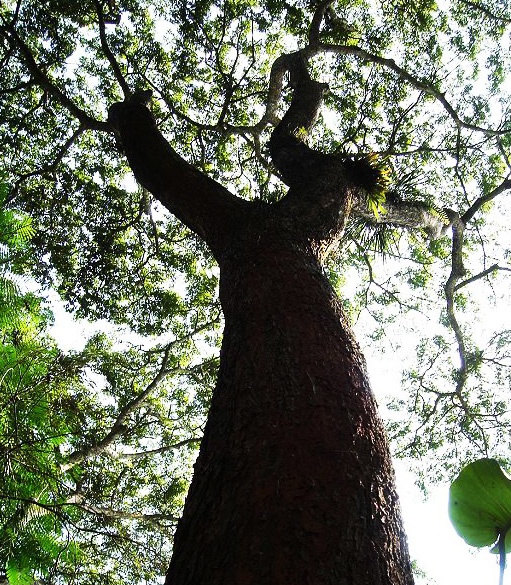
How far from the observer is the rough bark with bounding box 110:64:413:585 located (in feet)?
4.00

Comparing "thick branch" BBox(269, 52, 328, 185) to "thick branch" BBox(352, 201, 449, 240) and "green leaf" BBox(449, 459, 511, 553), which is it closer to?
"thick branch" BBox(352, 201, 449, 240)

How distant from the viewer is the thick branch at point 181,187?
11.2 ft

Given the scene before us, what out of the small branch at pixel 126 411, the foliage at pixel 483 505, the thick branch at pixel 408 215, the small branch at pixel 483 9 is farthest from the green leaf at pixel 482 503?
the small branch at pixel 483 9

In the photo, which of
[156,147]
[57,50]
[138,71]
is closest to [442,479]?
[156,147]

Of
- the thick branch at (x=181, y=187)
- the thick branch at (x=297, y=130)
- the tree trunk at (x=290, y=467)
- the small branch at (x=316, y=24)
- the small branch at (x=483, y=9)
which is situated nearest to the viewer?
the tree trunk at (x=290, y=467)

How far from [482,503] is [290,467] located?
54 cm

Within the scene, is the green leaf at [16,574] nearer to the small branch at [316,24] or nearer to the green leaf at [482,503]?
the green leaf at [482,503]

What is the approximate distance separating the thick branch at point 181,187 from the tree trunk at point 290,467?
1122mm

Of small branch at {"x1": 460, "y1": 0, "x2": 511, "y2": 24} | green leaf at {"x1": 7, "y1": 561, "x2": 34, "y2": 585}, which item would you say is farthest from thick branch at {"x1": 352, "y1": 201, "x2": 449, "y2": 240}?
small branch at {"x1": 460, "y1": 0, "x2": 511, "y2": 24}

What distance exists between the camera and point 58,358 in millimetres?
2363

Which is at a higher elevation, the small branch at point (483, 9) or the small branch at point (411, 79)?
the small branch at point (483, 9)

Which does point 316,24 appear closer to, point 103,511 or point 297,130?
point 297,130

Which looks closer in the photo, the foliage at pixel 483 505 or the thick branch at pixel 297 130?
the foliage at pixel 483 505

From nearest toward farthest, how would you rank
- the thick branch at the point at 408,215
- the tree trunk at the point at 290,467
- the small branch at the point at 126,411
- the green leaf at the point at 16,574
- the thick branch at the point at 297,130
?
the tree trunk at the point at 290,467 < the green leaf at the point at 16,574 < the thick branch at the point at 297,130 < the thick branch at the point at 408,215 < the small branch at the point at 126,411
